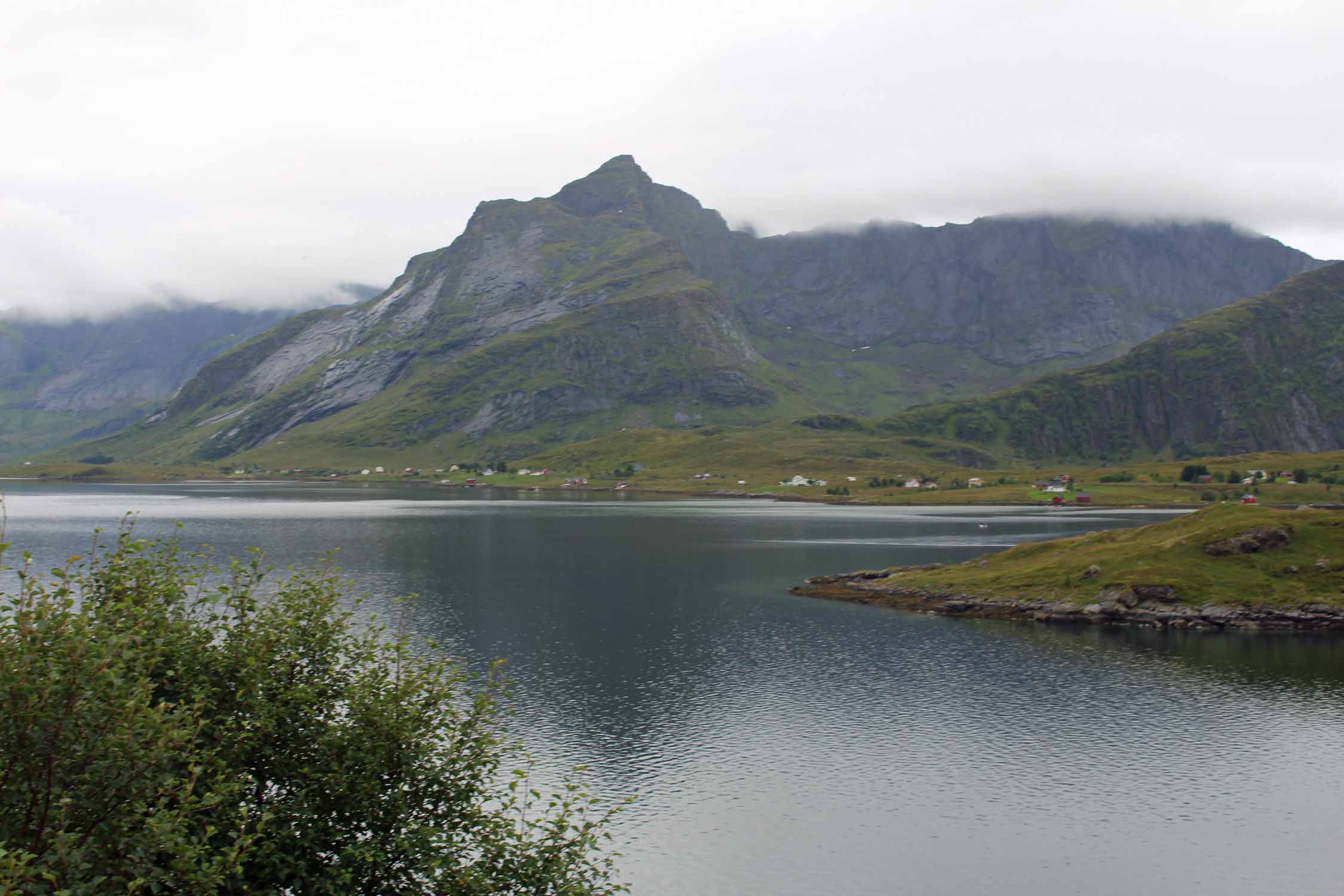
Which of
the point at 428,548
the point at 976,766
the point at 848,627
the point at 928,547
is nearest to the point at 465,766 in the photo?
the point at 976,766

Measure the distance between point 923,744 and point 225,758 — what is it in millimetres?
50943

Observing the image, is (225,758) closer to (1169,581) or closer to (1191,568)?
(1169,581)

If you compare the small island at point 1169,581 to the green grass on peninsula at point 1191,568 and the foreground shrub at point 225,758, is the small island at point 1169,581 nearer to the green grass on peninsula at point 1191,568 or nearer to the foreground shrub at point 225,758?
the green grass on peninsula at point 1191,568

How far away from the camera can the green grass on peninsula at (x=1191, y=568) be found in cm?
11956

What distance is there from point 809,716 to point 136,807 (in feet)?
190

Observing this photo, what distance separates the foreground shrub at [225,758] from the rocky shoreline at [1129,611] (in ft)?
316

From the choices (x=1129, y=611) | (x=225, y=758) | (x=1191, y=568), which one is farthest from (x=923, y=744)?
(x=1191, y=568)

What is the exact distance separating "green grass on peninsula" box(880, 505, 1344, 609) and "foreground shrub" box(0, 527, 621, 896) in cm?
10472

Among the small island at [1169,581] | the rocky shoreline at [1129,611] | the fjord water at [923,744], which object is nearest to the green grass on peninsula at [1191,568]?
the small island at [1169,581]

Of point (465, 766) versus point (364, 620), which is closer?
point (465, 766)

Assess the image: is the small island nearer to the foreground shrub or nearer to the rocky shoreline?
the rocky shoreline

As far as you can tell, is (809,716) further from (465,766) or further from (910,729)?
(465,766)

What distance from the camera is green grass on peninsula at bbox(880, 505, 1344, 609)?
11956 centimetres

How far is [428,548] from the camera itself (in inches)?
7485
